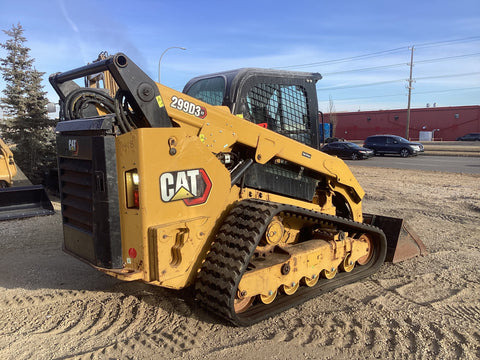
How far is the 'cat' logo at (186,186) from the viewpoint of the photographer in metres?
3.01

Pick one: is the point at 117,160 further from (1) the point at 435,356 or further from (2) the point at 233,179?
(1) the point at 435,356

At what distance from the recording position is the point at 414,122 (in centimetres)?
4928

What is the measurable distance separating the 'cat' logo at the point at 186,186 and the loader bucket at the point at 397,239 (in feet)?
9.83

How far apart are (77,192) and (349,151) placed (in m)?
23.1

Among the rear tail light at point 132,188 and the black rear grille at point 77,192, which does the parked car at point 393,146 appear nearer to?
the black rear grille at point 77,192

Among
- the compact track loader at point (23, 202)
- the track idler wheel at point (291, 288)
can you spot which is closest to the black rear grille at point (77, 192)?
the track idler wheel at point (291, 288)

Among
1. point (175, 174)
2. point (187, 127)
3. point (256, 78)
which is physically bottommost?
point (175, 174)

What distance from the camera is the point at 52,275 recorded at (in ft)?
15.4

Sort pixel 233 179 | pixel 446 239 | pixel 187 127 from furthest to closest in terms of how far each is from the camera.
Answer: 1. pixel 446 239
2. pixel 233 179
3. pixel 187 127

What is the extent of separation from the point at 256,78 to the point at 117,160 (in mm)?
1779

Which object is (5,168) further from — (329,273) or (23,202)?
(329,273)

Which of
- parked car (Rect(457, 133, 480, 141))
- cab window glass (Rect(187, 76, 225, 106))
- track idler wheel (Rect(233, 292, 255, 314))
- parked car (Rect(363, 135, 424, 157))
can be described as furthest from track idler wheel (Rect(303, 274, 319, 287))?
parked car (Rect(457, 133, 480, 141))

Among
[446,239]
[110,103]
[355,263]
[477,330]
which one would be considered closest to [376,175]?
[446,239]

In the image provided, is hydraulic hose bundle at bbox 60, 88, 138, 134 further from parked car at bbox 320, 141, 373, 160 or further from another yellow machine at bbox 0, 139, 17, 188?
parked car at bbox 320, 141, 373, 160
